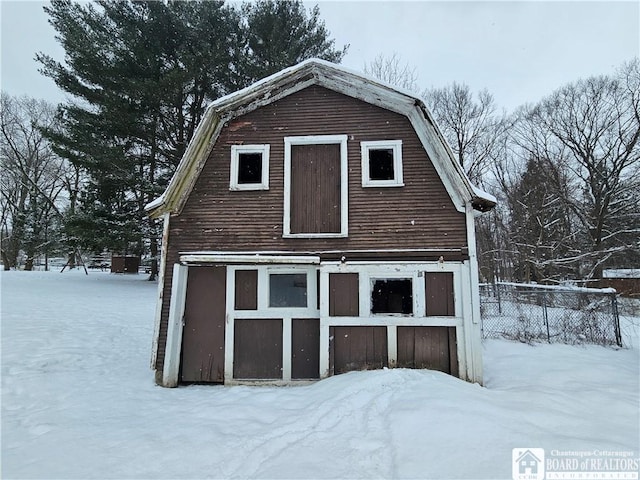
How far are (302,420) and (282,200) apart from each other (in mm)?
3545

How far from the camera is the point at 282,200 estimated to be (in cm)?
609

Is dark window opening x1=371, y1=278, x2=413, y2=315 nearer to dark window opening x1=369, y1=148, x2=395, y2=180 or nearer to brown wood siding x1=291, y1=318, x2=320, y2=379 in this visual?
brown wood siding x1=291, y1=318, x2=320, y2=379

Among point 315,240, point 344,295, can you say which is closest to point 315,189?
point 315,240

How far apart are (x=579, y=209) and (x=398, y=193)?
65.1ft

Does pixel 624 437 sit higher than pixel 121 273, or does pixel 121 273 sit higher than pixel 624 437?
pixel 121 273

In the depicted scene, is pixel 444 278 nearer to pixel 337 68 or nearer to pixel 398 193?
pixel 398 193

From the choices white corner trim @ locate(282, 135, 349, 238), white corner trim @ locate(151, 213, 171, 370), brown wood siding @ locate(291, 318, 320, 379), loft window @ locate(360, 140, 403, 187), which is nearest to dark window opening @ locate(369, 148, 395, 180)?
loft window @ locate(360, 140, 403, 187)

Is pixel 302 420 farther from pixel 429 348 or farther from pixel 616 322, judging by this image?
pixel 616 322

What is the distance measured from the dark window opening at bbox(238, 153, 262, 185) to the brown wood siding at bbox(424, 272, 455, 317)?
11.5 feet

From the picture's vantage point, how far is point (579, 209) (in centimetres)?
2008

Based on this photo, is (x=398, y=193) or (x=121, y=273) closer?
(x=398, y=193)

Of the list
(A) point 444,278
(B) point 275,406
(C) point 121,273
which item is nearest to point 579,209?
(A) point 444,278

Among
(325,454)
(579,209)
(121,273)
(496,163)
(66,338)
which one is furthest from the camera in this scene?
(496,163)

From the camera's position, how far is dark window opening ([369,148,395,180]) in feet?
20.2
